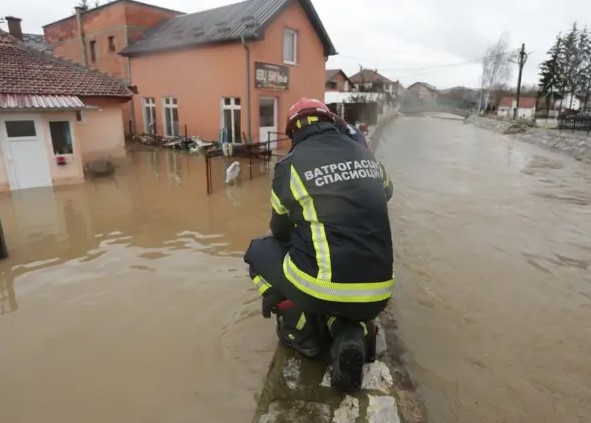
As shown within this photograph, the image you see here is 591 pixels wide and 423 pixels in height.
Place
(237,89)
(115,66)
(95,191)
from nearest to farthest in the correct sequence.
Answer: (95,191), (237,89), (115,66)

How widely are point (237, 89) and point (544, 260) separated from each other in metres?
12.0

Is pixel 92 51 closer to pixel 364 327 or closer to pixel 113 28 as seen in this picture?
pixel 113 28

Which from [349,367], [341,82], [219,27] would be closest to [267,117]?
[219,27]

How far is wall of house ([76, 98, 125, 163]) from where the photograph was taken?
12.6 metres

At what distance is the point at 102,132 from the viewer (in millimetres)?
12945

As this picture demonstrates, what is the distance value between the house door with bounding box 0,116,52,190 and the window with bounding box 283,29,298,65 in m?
9.80

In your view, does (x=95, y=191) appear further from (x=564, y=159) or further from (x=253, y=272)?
(x=564, y=159)

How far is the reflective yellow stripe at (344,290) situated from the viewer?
2.24 m

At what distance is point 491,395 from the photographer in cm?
318

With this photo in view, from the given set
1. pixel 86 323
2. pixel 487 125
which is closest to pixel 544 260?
pixel 86 323

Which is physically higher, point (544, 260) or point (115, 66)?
point (115, 66)

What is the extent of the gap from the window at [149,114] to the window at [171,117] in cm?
87

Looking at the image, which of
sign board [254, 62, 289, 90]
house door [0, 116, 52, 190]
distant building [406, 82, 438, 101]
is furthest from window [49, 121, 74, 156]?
distant building [406, 82, 438, 101]

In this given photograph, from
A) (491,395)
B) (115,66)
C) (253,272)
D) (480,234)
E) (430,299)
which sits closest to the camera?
(253,272)
